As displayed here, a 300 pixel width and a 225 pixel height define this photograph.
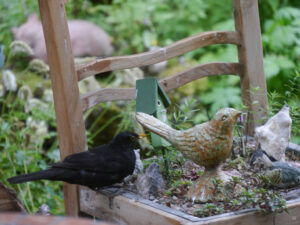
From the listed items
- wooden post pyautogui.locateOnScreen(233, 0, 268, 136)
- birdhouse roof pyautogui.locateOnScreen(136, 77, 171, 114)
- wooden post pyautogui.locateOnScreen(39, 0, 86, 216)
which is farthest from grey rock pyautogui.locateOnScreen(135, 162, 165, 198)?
wooden post pyautogui.locateOnScreen(233, 0, 268, 136)

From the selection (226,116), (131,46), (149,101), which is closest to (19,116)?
(149,101)

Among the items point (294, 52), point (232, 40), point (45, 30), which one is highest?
point (45, 30)

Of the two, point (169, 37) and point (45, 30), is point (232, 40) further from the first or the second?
point (169, 37)

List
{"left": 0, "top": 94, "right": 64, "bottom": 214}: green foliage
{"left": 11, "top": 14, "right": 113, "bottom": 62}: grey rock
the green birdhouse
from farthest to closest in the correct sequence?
{"left": 11, "top": 14, "right": 113, "bottom": 62}: grey rock → {"left": 0, "top": 94, "right": 64, "bottom": 214}: green foliage → the green birdhouse

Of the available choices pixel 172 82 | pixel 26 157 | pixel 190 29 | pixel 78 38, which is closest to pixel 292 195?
pixel 172 82

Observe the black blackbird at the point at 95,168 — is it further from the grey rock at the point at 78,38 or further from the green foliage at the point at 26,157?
the grey rock at the point at 78,38

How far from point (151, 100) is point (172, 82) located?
0.37 meters

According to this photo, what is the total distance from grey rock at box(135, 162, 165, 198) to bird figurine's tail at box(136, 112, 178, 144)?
0.68ft

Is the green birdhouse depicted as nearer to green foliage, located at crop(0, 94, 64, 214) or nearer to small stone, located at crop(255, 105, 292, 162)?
small stone, located at crop(255, 105, 292, 162)

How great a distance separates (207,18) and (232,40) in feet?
11.4

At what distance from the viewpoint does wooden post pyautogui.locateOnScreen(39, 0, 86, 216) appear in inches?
92.5

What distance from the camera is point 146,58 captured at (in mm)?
2520

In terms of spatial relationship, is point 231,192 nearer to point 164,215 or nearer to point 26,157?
point 164,215

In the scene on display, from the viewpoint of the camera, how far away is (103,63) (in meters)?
2.46
